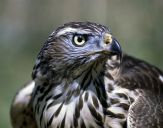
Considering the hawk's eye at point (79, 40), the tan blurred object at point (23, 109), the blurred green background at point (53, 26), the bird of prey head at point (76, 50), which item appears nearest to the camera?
the bird of prey head at point (76, 50)

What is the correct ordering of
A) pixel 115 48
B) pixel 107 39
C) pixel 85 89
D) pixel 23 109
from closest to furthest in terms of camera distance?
pixel 115 48 → pixel 107 39 → pixel 85 89 → pixel 23 109

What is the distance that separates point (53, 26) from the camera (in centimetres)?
1494

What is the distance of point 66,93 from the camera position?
7262mm

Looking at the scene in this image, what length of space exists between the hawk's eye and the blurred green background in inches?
141

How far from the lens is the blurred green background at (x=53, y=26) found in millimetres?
10984

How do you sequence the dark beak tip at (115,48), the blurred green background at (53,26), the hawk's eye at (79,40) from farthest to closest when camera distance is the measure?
the blurred green background at (53,26), the hawk's eye at (79,40), the dark beak tip at (115,48)

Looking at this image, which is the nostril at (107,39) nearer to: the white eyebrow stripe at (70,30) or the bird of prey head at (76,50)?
the bird of prey head at (76,50)

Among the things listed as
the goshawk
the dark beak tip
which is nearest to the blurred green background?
the goshawk

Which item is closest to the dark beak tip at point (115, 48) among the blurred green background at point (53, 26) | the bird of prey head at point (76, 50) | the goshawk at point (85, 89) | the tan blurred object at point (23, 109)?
the bird of prey head at point (76, 50)

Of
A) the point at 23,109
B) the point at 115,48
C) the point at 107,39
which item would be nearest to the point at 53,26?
the point at 23,109

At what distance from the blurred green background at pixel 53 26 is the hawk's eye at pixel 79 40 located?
3.59 metres

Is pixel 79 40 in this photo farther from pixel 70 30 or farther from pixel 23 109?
pixel 23 109

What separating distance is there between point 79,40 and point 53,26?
26.2 feet

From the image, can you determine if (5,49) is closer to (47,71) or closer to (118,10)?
(118,10)
